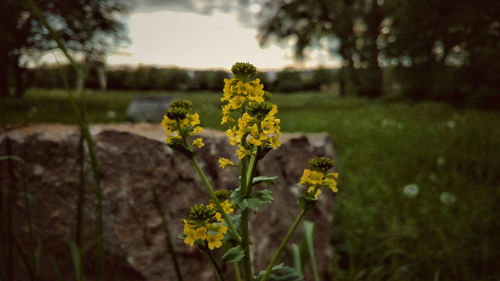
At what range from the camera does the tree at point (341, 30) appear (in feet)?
74.1

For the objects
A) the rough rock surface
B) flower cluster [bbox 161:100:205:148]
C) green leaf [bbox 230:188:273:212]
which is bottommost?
the rough rock surface

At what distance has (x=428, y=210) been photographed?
10.0 feet

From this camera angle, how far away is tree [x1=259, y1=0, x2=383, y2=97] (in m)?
22.6

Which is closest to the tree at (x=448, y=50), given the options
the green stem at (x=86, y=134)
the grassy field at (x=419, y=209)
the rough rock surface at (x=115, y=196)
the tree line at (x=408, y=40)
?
the tree line at (x=408, y=40)

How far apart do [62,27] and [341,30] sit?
55.9 feet

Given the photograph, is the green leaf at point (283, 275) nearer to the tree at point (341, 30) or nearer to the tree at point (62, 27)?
the tree at point (62, 27)

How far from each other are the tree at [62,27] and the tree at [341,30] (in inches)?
543

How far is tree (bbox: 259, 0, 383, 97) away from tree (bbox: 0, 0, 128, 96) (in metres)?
13.8

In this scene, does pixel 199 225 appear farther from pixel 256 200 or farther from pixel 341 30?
pixel 341 30

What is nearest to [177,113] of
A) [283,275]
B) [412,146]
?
[283,275]

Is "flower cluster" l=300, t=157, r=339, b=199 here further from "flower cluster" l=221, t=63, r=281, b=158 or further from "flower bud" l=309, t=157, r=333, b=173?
"flower cluster" l=221, t=63, r=281, b=158

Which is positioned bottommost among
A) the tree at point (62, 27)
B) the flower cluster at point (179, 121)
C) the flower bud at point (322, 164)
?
the flower bud at point (322, 164)

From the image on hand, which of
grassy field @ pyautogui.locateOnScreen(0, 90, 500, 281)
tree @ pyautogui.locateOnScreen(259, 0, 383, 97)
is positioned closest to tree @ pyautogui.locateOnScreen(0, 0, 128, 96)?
grassy field @ pyautogui.locateOnScreen(0, 90, 500, 281)

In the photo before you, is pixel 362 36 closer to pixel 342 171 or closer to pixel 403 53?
pixel 403 53
